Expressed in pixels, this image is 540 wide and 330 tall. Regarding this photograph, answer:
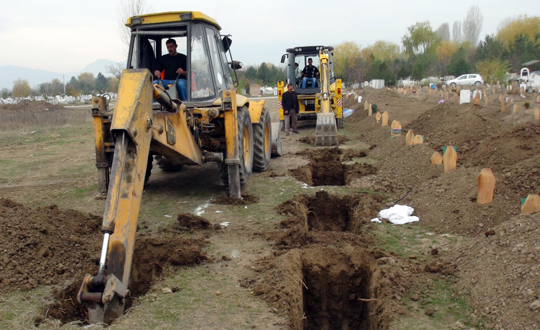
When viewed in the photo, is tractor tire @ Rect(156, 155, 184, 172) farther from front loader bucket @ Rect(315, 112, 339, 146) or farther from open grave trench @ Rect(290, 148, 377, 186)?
front loader bucket @ Rect(315, 112, 339, 146)

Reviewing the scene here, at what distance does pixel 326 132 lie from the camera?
43.4 ft

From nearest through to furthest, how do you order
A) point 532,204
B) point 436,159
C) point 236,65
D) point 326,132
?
point 532,204, point 436,159, point 236,65, point 326,132

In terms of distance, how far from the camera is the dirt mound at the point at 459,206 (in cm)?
543

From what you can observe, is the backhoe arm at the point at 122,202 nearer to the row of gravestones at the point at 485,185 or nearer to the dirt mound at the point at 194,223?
the dirt mound at the point at 194,223

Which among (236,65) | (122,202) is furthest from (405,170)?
(122,202)

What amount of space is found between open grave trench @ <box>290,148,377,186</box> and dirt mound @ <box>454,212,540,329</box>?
4494 mm

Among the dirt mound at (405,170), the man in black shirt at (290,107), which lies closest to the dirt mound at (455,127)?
the dirt mound at (405,170)

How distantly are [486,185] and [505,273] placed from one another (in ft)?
6.61

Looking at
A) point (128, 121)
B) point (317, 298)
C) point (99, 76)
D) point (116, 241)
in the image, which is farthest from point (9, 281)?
point (99, 76)

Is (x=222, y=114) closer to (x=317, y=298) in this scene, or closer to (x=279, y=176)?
(x=279, y=176)

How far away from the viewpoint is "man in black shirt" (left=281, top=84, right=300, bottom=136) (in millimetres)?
15320

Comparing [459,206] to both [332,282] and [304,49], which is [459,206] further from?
[304,49]

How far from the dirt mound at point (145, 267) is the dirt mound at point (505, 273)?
2682 millimetres

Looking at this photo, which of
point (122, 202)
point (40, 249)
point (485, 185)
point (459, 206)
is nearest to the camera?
A: point (122, 202)
